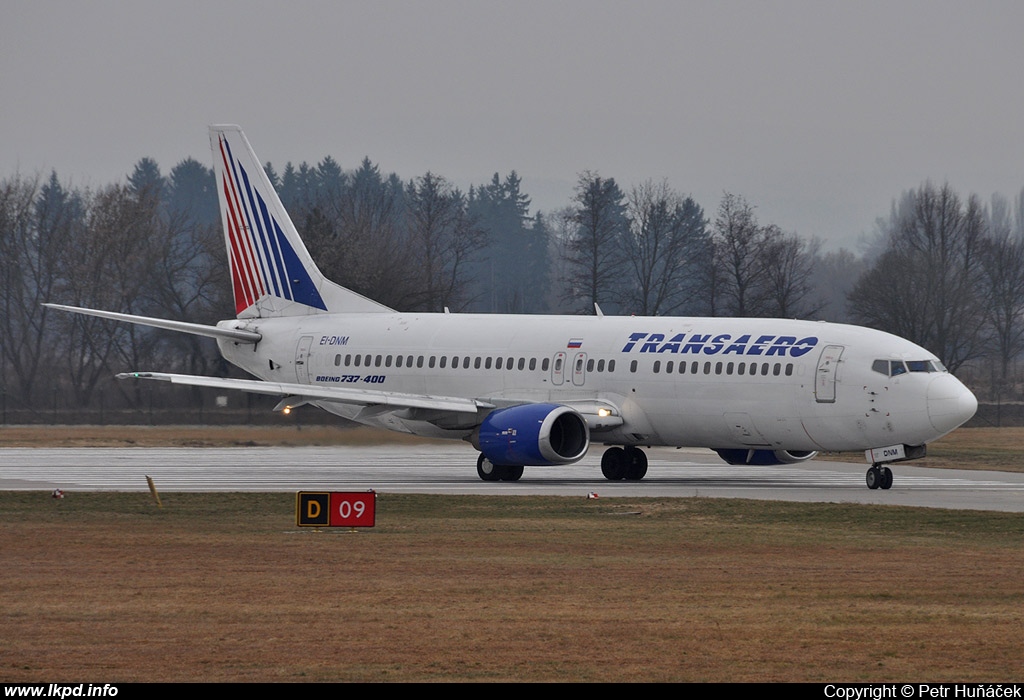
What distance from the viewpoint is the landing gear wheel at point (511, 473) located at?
37.0 meters

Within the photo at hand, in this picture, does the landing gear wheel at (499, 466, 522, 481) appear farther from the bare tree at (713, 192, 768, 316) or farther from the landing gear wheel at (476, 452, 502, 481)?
the bare tree at (713, 192, 768, 316)

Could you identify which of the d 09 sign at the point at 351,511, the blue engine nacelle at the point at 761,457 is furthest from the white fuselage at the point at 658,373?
the d 09 sign at the point at 351,511

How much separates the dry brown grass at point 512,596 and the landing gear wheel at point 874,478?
279 inches

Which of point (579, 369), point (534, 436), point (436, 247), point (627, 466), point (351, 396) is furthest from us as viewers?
point (436, 247)

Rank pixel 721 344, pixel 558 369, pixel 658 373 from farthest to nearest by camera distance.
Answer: pixel 558 369 < pixel 658 373 < pixel 721 344

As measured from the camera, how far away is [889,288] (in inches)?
3282

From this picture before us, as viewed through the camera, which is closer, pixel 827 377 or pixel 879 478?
pixel 827 377

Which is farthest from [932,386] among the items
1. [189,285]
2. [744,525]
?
[189,285]

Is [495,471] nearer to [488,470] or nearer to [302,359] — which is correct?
[488,470]

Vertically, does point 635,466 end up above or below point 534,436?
below

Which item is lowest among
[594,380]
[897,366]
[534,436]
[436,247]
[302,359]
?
[534,436]

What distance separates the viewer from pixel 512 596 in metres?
17.2

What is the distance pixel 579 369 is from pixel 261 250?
12550 millimetres

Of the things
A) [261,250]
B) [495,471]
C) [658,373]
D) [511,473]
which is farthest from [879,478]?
[261,250]
